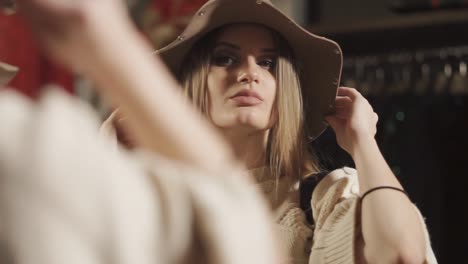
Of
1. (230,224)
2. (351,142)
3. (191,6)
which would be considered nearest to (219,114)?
(351,142)

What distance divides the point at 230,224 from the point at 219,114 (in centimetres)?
68

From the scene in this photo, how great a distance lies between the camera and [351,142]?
97 cm

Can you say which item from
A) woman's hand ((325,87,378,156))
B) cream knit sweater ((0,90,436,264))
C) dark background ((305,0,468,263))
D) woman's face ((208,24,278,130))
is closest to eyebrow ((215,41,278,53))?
woman's face ((208,24,278,130))

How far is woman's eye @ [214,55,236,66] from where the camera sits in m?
1.02

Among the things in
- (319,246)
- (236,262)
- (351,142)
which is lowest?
(319,246)

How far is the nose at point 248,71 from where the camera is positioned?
99 cm

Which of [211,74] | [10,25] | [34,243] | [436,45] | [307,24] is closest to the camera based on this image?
[34,243]

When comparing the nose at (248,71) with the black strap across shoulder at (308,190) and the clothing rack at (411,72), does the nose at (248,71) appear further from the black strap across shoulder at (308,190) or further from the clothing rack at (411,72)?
the clothing rack at (411,72)

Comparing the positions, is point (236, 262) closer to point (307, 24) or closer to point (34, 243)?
point (34, 243)

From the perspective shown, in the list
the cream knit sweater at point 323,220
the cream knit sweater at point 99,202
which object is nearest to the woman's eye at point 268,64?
the cream knit sweater at point 323,220

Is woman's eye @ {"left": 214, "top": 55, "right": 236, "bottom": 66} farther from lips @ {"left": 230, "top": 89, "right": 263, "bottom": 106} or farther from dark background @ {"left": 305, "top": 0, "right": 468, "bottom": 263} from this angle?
dark background @ {"left": 305, "top": 0, "right": 468, "bottom": 263}

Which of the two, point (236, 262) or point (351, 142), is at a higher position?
point (236, 262)

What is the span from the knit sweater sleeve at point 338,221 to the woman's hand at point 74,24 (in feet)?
1.95

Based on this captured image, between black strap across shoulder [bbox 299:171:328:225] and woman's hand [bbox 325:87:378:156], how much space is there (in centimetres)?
5
